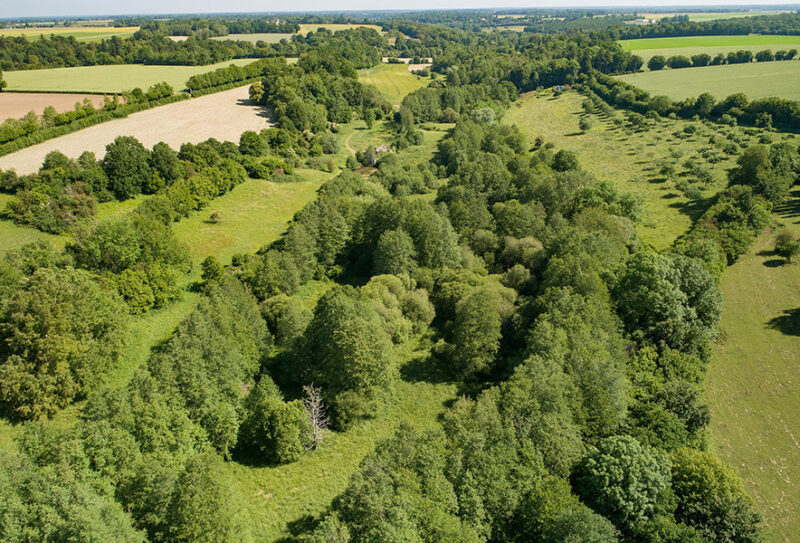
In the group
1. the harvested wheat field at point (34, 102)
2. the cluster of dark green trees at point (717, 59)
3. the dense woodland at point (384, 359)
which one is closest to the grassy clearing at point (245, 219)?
the dense woodland at point (384, 359)

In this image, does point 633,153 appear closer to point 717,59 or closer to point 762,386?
point 762,386

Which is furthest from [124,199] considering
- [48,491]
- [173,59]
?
[173,59]

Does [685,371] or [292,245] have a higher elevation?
[292,245]

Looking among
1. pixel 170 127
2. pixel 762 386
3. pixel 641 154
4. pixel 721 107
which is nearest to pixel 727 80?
pixel 721 107

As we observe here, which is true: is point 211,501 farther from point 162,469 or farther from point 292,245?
point 292,245

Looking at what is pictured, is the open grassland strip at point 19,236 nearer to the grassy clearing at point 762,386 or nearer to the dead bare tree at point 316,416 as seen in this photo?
the dead bare tree at point 316,416

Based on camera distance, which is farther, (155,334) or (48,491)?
(155,334)
